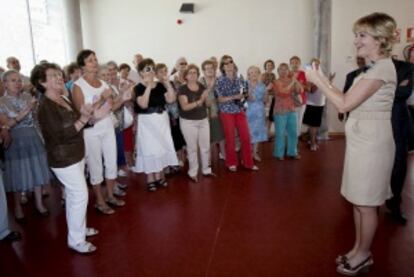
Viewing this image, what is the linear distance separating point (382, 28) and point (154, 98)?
8.20 feet

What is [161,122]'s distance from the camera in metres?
3.94

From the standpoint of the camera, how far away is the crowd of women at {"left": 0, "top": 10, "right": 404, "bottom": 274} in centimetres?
199

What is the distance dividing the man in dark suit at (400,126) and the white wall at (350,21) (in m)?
3.98

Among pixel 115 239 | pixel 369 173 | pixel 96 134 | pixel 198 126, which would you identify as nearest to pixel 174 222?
pixel 115 239

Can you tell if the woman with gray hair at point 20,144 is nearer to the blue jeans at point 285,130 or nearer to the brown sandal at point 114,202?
the brown sandal at point 114,202

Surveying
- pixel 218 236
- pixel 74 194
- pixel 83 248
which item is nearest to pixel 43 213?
Answer: pixel 83 248

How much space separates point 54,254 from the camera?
271cm

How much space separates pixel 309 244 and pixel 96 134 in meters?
2.05

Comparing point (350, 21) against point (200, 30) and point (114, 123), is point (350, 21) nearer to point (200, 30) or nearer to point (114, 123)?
point (200, 30)

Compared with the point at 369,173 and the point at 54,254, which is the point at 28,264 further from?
the point at 369,173

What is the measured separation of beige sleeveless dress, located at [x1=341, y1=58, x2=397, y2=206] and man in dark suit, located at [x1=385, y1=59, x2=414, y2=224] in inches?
29.8

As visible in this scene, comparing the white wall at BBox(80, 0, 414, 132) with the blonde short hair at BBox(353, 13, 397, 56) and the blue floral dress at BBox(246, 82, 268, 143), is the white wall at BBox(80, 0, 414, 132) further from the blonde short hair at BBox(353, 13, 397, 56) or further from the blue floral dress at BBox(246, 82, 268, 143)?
the blonde short hair at BBox(353, 13, 397, 56)

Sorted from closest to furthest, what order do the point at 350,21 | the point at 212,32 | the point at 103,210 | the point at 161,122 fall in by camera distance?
1. the point at 103,210
2. the point at 161,122
3. the point at 350,21
4. the point at 212,32

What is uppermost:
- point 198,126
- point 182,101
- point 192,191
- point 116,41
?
point 116,41
